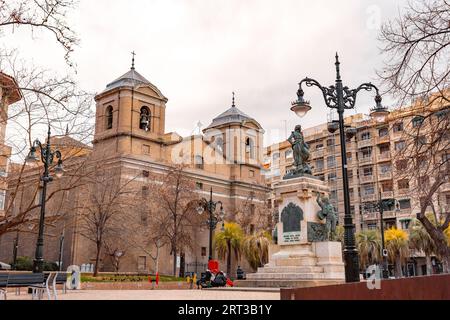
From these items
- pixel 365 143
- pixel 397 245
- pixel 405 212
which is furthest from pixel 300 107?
pixel 365 143

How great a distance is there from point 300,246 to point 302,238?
327 millimetres

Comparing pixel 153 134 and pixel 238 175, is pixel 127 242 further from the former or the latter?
pixel 238 175

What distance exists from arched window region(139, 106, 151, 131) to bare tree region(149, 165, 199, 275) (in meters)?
6.59

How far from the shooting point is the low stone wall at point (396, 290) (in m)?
4.35

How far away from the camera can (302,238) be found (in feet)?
58.2

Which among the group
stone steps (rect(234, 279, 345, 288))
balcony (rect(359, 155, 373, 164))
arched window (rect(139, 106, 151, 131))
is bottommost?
stone steps (rect(234, 279, 345, 288))

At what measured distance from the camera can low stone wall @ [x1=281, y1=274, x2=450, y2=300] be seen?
4352 millimetres

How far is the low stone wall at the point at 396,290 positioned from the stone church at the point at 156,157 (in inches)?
1266

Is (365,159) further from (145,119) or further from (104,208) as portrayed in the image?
(104,208)

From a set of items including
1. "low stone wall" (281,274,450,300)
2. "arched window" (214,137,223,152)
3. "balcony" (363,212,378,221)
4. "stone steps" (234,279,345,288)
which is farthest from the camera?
"arched window" (214,137,223,152)

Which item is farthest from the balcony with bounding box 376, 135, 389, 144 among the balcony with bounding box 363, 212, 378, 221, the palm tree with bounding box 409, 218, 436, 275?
the palm tree with bounding box 409, 218, 436, 275

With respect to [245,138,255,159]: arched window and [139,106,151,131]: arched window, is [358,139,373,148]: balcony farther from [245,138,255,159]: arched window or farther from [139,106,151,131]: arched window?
[139,106,151,131]: arched window

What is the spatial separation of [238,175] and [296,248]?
3843 centimetres

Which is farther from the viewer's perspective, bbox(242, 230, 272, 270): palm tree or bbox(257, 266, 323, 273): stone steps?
bbox(242, 230, 272, 270): palm tree
